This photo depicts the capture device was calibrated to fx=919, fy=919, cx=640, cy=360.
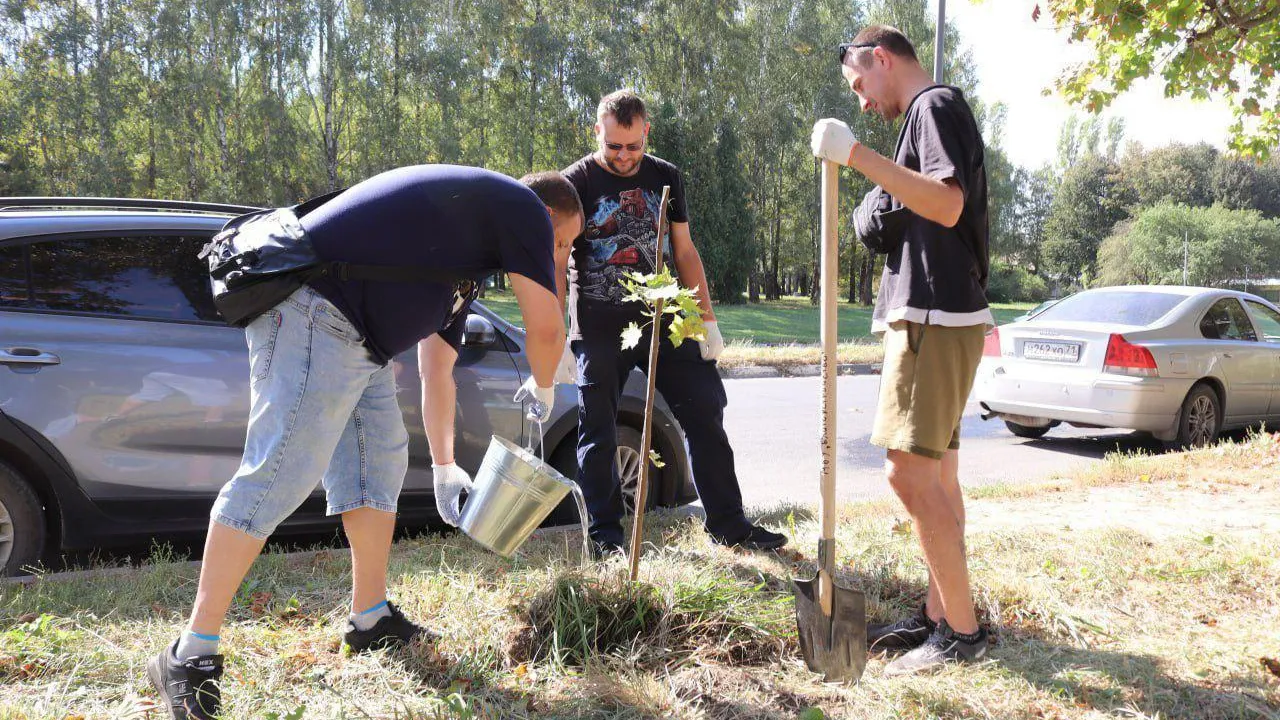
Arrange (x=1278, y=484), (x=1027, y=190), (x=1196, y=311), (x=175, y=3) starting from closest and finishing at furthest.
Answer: (x=1278, y=484) < (x=1196, y=311) < (x=175, y=3) < (x=1027, y=190)

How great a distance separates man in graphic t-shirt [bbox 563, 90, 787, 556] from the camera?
396 cm

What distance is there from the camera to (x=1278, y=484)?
576 cm

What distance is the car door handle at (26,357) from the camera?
138 inches

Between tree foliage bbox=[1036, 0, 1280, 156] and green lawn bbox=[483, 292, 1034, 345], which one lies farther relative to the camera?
green lawn bbox=[483, 292, 1034, 345]

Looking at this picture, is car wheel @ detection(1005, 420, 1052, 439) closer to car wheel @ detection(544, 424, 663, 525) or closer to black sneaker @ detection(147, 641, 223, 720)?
car wheel @ detection(544, 424, 663, 525)

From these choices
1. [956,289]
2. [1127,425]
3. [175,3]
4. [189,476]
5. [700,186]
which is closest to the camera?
[956,289]

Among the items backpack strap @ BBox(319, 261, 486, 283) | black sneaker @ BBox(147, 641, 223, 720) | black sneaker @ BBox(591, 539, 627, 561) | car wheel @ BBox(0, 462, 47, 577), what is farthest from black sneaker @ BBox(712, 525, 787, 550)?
car wheel @ BBox(0, 462, 47, 577)

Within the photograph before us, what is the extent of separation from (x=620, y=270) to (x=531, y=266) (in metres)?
1.48

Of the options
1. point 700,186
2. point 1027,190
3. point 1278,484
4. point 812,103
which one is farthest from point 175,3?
point 1027,190

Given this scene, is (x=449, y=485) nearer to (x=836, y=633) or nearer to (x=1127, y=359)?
(x=836, y=633)

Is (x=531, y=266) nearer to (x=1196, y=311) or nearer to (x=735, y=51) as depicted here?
(x=1196, y=311)

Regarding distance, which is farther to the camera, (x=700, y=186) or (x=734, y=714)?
(x=700, y=186)

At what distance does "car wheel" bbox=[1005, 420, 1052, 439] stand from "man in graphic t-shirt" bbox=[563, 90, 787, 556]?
5.62 meters

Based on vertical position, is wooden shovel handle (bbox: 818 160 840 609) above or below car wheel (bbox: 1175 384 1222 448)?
above
